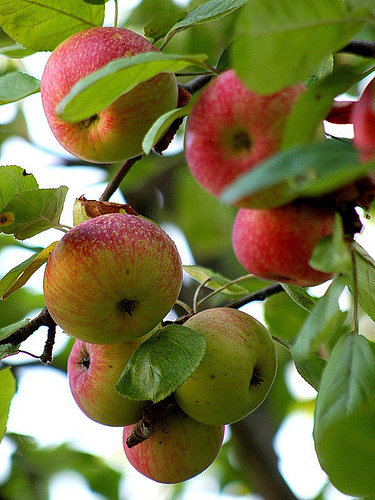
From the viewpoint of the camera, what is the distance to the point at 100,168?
2406 millimetres

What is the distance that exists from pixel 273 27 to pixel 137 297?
0.47 meters

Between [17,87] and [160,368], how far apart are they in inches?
19.7

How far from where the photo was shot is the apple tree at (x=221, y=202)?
0.64m

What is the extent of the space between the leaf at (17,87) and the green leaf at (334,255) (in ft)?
2.02

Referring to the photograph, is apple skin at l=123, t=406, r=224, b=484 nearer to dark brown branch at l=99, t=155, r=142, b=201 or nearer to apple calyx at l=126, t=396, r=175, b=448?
apple calyx at l=126, t=396, r=175, b=448

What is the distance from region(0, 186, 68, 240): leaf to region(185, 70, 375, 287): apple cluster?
0.30 m

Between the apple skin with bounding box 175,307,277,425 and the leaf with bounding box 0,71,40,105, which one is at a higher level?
the leaf with bounding box 0,71,40,105

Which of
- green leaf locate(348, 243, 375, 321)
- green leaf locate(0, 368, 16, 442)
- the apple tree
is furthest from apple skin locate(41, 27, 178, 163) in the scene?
green leaf locate(0, 368, 16, 442)

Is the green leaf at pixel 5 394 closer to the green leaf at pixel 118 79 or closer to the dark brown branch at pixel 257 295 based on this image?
the dark brown branch at pixel 257 295

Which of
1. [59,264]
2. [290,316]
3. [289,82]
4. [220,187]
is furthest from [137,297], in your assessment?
[290,316]

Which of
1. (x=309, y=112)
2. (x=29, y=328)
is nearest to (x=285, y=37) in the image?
(x=309, y=112)

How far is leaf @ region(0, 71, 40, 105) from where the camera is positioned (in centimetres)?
113

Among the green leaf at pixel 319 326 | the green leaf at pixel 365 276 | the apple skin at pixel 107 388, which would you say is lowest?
the apple skin at pixel 107 388

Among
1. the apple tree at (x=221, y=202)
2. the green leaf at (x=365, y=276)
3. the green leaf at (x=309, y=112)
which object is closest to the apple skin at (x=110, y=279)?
the apple tree at (x=221, y=202)
